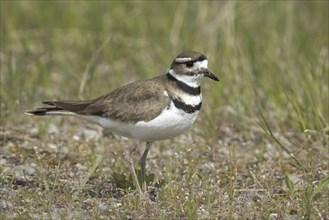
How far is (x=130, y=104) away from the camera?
5.42m

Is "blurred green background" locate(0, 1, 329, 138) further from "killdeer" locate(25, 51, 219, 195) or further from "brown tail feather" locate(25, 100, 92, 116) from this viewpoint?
"killdeer" locate(25, 51, 219, 195)

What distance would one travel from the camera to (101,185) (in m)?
5.54

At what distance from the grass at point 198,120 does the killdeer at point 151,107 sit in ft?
0.86

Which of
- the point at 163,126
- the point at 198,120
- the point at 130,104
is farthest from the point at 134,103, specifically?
the point at 198,120

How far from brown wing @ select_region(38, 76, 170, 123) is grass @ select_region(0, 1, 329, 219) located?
0.36 m

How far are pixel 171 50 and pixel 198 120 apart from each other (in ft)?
5.16

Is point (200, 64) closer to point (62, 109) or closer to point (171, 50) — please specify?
point (62, 109)

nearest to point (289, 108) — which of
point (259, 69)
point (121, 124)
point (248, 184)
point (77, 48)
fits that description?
point (259, 69)

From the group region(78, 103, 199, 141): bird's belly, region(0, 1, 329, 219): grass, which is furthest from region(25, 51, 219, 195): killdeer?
region(0, 1, 329, 219): grass

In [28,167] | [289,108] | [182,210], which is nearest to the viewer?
[182,210]

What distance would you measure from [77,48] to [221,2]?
65.8 inches

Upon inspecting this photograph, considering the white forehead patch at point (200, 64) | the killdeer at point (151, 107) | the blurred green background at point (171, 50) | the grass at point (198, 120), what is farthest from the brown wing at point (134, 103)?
the blurred green background at point (171, 50)

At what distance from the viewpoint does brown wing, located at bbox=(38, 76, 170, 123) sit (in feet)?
17.3

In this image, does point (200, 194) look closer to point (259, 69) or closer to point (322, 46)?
point (259, 69)
